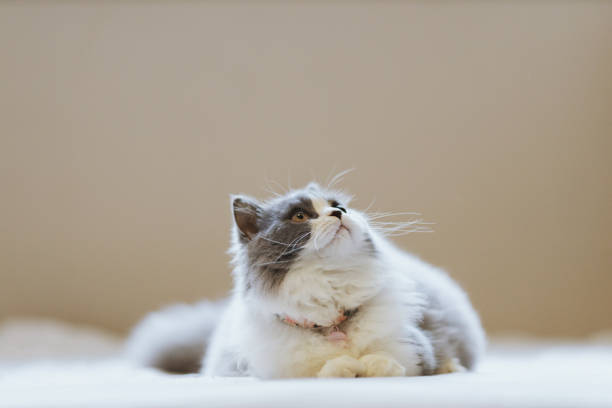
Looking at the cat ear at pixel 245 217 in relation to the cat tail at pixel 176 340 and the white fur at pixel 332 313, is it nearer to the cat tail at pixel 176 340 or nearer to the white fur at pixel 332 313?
the white fur at pixel 332 313

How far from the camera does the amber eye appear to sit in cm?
121

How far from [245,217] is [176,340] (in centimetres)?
69

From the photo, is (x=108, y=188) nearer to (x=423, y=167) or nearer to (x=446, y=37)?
(x=423, y=167)

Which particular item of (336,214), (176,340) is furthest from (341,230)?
(176,340)

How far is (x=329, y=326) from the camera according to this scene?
45.6 inches

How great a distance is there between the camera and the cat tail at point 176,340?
1714mm

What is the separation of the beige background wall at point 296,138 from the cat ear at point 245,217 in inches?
56.2

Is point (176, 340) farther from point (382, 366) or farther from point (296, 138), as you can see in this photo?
point (296, 138)

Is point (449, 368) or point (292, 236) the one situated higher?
point (292, 236)

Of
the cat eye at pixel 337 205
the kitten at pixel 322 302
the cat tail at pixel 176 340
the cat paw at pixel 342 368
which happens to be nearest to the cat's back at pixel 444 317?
the kitten at pixel 322 302

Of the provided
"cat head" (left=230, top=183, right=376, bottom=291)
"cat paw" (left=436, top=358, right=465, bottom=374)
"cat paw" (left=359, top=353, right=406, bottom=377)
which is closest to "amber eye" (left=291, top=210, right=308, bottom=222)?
"cat head" (left=230, top=183, right=376, bottom=291)

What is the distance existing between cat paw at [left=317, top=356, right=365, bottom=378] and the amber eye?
1.00ft

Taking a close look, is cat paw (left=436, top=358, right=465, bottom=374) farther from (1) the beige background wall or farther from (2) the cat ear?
(1) the beige background wall

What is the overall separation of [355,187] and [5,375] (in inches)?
66.3
